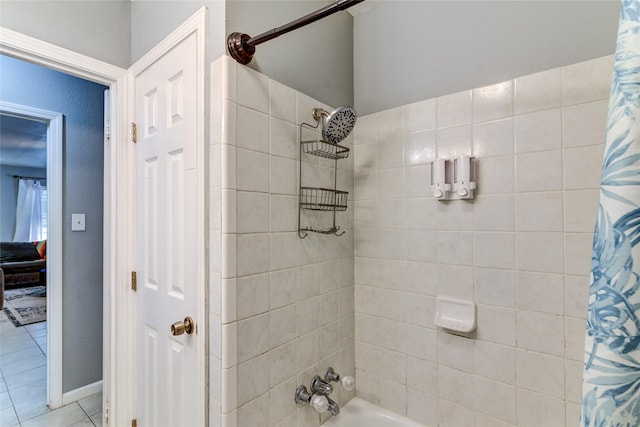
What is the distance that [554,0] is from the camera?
1114mm

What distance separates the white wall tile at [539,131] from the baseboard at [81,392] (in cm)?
299

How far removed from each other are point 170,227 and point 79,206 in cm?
138

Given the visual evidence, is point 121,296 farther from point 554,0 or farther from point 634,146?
point 554,0

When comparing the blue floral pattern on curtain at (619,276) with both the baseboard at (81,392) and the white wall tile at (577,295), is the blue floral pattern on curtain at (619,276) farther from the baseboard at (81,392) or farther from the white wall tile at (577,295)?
the baseboard at (81,392)

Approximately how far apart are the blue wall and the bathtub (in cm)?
186

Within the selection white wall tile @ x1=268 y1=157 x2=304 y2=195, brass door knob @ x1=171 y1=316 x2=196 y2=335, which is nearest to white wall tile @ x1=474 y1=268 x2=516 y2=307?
white wall tile @ x1=268 y1=157 x2=304 y2=195

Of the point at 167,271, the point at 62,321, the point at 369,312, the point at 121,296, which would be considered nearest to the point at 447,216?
the point at 369,312

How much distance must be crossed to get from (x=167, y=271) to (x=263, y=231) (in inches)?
19.1

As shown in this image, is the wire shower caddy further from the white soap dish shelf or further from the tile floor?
the tile floor

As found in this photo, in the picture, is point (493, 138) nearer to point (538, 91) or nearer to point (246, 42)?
point (538, 91)

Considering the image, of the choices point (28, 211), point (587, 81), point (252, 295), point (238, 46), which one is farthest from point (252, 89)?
point (28, 211)

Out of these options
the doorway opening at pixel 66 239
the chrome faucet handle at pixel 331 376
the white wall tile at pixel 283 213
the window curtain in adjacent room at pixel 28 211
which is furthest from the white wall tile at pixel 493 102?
the window curtain in adjacent room at pixel 28 211

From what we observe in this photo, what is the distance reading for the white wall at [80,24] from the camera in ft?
4.07

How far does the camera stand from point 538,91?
1.14 meters
